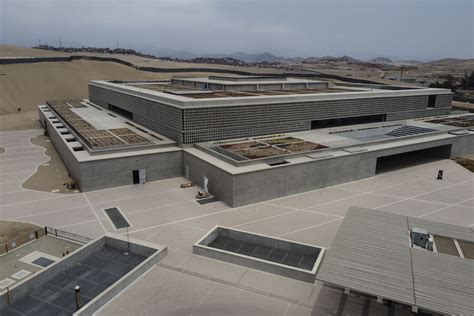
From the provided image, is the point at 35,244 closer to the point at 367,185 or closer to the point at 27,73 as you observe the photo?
the point at 367,185

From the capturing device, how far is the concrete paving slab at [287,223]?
2389 centimetres

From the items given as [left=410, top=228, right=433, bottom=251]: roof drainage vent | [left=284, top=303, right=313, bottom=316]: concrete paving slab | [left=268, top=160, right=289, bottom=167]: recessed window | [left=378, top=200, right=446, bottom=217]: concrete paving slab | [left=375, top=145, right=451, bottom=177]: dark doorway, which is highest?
[left=410, top=228, right=433, bottom=251]: roof drainage vent

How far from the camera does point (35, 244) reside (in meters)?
21.9

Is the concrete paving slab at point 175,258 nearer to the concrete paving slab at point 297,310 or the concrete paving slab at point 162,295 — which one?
the concrete paving slab at point 162,295

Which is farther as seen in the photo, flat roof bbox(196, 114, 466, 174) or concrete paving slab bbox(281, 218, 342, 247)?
flat roof bbox(196, 114, 466, 174)

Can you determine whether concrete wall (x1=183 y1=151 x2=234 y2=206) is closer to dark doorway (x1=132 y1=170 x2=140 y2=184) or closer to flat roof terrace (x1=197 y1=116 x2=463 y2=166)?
flat roof terrace (x1=197 y1=116 x2=463 y2=166)

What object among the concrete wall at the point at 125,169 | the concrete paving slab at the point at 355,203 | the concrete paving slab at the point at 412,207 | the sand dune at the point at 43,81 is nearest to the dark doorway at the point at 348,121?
the concrete paving slab at the point at 355,203

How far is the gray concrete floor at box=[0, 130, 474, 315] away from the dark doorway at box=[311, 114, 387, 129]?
952cm

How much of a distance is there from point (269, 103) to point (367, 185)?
12360 millimetres

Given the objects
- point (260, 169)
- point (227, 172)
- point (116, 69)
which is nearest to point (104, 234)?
point (227, 172)

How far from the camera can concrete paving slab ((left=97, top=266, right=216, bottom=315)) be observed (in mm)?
15977

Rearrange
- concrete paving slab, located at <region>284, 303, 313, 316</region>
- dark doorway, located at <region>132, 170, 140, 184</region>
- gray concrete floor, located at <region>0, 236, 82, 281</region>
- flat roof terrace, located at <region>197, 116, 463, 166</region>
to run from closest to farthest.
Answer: concrete paving slab, located at <region>284, 303, 313, 316</region>, gray concrete floor, located at <region>0, 236, 82, 281</region>, flat roof terrace, located at <region>197, 116, 463, 166</region>, dark doorway, located at <region>132, 170, 140, 184</region>

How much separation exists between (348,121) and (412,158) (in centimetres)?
838

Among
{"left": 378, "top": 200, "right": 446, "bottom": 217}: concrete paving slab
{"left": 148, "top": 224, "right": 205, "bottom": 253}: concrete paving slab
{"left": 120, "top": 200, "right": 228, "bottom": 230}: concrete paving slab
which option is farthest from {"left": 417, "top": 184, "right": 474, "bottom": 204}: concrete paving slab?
{"left": 148, "top": 224, "right": 205, "bottom": 253}: concrete paving slab
